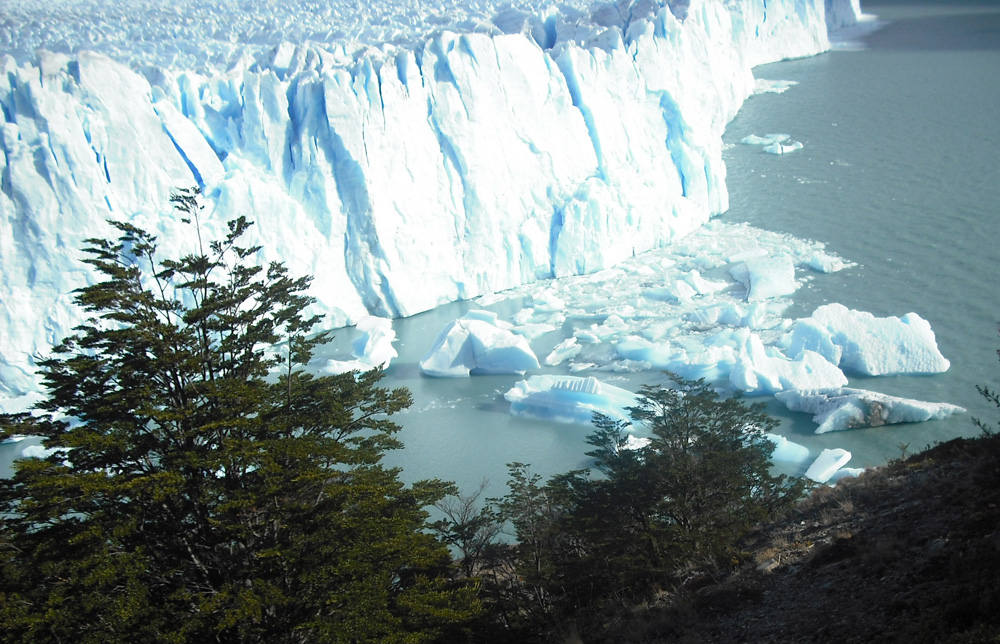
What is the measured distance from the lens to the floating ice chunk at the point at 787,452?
8.39 meters

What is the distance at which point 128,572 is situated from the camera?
3525 millimetres

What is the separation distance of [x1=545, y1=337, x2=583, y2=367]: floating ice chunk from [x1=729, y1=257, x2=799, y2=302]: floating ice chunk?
2.90m

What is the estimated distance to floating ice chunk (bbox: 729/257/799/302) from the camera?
40.8 feet

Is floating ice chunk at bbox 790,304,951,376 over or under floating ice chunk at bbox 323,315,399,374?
under

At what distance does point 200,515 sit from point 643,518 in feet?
9.25

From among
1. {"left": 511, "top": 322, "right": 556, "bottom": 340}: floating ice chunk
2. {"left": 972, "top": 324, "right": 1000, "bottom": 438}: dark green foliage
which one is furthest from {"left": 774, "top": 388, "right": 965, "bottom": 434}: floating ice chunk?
{"left": 511, "top": 322, "right": 556, "bottom": 340}: floating ice chunk

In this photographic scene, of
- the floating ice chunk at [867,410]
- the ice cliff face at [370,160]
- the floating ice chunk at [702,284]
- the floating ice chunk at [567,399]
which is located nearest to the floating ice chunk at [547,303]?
the ice cliff face at [370,160]

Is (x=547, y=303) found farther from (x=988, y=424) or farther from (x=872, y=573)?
(x=872, y=573)

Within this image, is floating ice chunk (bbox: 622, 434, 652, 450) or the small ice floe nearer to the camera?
floating ice chunk (bbox: 622, 434, 652, 450)

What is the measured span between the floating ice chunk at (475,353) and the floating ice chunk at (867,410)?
401 cm

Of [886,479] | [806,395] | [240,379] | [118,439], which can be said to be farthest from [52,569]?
[806,395]

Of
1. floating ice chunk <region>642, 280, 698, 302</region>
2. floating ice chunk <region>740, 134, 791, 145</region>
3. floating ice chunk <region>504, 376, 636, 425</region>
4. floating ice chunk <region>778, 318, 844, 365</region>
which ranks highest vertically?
floating ice chunk <region>740, 134, 791, 145</region>

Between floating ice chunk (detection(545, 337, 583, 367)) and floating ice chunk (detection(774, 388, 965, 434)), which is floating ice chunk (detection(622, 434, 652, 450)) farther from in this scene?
floating ice chunk (detection(545, 337, 583, 367))

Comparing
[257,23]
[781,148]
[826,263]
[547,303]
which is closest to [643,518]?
[547,303]
